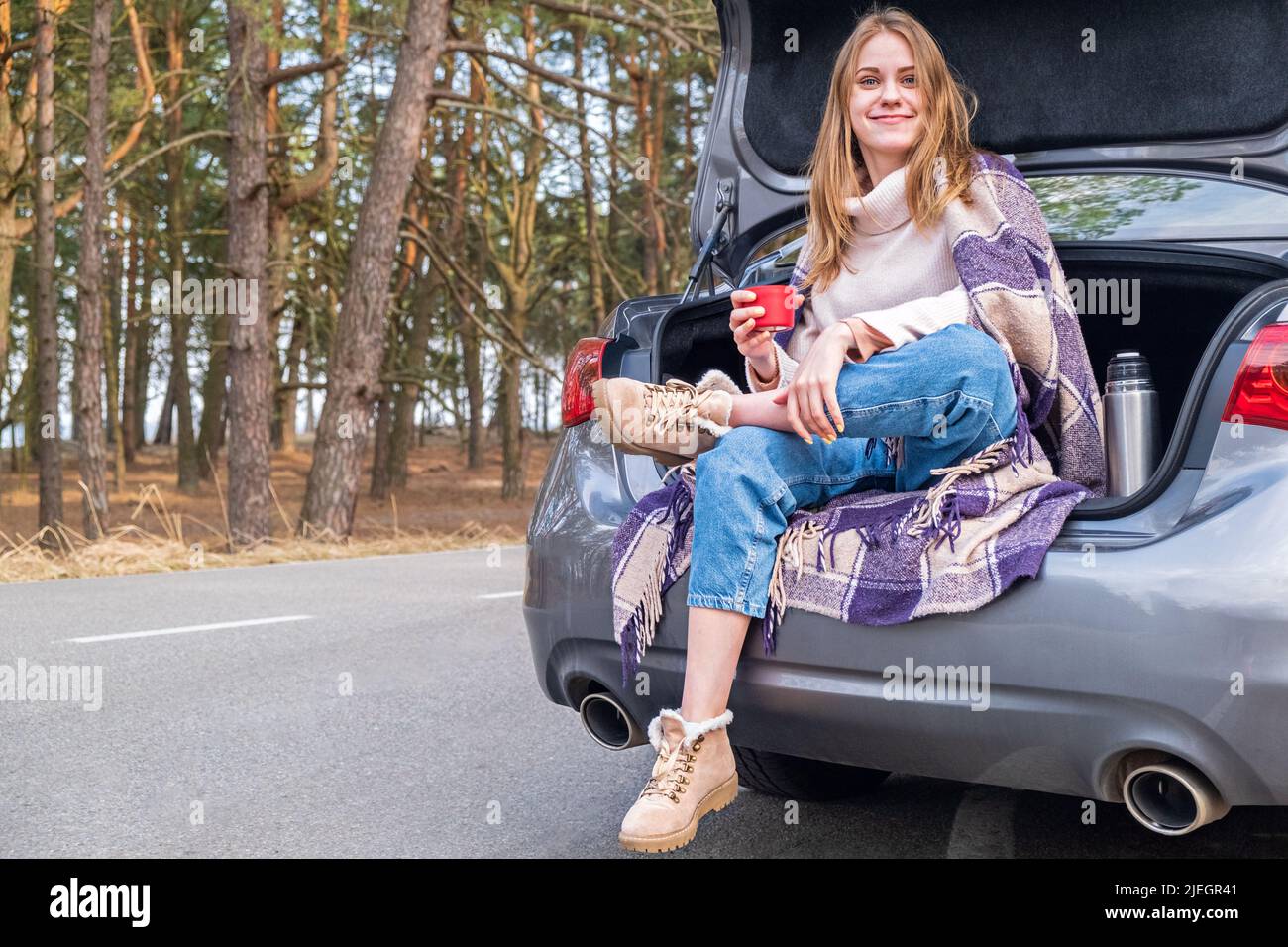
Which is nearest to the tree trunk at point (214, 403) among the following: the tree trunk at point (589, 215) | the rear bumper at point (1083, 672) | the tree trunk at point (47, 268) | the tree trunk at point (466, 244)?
the tree trunk at point (466, 244)

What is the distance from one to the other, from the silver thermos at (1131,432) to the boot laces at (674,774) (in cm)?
99

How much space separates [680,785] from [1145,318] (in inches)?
64.2

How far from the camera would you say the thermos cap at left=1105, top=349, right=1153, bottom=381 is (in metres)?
2.74

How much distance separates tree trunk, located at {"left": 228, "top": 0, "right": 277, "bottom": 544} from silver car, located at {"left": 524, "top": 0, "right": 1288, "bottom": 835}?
1110 cm

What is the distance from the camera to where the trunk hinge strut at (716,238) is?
367 cm

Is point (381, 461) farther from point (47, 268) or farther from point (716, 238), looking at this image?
point (716, 238)

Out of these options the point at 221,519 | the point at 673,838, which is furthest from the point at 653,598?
the point at 221,519

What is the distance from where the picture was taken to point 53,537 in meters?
13.1

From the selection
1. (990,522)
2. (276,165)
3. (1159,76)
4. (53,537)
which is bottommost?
(53,537)

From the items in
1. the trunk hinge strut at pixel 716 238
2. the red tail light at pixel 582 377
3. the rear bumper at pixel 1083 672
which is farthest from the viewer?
the trunk hinge strut at pixel 716 238

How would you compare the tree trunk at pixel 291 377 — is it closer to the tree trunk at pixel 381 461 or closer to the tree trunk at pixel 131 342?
the tree trunk at pixel 381 461
